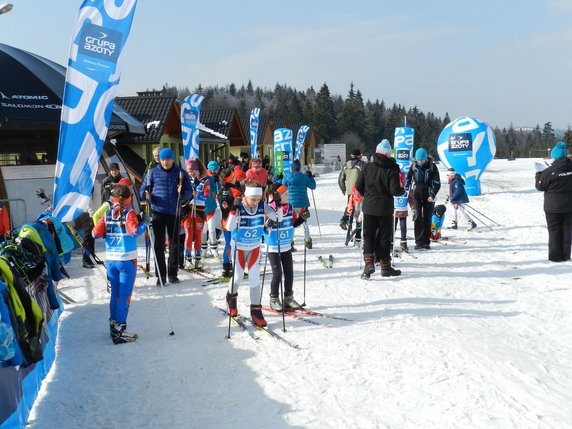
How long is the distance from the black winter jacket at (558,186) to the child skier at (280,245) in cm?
496

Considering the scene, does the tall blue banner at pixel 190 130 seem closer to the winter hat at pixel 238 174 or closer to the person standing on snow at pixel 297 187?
the winter hat at pixel 238 174

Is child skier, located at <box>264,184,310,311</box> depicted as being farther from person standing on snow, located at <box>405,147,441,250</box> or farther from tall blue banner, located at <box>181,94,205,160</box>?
tall blue banner, located at <box>181,94,205,160</box>

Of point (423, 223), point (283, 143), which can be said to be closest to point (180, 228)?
point (423, 223)

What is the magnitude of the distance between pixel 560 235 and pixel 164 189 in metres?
6.55

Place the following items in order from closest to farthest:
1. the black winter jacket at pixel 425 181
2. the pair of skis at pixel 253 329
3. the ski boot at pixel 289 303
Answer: the pair of skis at pixel 253 329
the ski boot at pixel 289 303
the black winter jacket at pixel 425 181

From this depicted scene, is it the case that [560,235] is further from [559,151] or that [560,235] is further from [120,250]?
[120,250]

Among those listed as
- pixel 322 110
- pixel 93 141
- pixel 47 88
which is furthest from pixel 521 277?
pixel 322 110

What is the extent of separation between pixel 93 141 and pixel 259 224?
2.22 metres

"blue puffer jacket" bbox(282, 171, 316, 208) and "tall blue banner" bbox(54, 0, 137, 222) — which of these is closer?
"tall blue banner" bbox(54, 0, 137, 222)

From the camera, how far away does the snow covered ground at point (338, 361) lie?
3.44m

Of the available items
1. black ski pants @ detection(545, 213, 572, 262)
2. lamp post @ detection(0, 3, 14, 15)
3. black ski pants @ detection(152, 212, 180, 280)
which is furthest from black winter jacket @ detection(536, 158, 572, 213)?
lamp post @ detection(0, 3, 14, 15)

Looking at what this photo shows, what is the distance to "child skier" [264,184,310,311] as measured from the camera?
5.34 metres

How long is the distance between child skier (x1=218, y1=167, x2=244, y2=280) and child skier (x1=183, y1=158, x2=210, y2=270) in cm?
45

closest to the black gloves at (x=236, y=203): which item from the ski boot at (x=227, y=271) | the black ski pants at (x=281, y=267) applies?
the black ski pants at (x=281, y=267)
